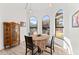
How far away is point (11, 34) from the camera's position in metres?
2.19

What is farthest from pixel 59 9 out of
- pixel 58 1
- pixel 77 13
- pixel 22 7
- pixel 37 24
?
pixel 22 7

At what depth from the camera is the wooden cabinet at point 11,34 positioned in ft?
7.02

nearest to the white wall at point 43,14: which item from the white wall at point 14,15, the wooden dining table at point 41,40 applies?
the white wall at point 14,15

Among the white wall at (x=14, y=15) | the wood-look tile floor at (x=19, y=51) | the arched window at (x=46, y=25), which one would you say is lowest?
the wood-look tile floor at (x=19, y=51)

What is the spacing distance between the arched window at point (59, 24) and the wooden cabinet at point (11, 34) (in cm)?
70

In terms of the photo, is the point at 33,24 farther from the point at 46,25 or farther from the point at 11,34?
the point at 11,34

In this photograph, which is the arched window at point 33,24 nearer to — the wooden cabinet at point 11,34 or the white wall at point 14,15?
the white wall at point 14,15

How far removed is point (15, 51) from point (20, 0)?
0.95 meters

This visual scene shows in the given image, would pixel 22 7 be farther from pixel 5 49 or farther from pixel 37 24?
pixel 5 49

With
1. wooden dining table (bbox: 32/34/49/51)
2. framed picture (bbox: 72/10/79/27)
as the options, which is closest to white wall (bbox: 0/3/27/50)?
wooden dining table (bbox: 32/34/49/51)

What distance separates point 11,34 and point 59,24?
0.91m

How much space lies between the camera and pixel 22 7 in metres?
2.17

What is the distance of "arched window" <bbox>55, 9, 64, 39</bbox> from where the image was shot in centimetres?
215
